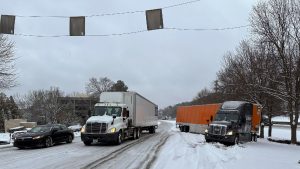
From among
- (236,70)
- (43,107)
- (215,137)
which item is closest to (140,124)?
(215,137)

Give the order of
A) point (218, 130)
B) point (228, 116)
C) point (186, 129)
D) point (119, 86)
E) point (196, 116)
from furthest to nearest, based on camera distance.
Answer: point (119, 86), point (186, 129), point (196, 116), point (228, 116), point (218, 130)

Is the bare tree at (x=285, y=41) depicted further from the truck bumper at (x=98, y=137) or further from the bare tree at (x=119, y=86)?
the bare tree at (x=119, y=86)

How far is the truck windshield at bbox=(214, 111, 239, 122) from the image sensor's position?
1300 inches

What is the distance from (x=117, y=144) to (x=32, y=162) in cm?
1145

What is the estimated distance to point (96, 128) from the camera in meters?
28.4

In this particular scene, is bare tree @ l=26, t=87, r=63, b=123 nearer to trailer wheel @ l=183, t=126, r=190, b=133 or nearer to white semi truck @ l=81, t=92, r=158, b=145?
trailer wheel @ l=183, t=126, r=190, b=133

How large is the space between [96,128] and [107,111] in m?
2.76

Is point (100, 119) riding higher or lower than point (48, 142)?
higher

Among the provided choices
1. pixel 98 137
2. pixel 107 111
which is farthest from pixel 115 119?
pixel 98 137

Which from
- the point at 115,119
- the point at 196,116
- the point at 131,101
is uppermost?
the point at 131,101

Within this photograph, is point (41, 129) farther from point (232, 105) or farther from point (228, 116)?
point (232, 105)

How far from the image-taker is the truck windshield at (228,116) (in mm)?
33009

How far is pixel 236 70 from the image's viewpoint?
161 ft

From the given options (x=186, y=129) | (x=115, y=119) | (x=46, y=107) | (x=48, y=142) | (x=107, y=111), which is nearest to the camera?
(x=48, y=142)
